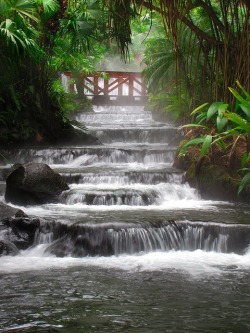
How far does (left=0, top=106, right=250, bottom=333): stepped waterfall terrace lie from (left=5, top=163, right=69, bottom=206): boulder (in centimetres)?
20

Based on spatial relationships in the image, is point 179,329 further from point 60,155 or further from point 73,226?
point 60,155

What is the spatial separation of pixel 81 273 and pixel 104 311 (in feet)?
4.66

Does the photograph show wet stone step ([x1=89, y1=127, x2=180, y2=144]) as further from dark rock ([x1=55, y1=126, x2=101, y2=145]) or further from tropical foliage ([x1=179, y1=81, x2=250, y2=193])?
tropical foliage ([x1=179, y1=81, x2=250, y2=193])

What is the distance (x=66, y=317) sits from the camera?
14.3 feet

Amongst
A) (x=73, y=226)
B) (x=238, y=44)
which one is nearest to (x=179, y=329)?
(x=73, y=226)

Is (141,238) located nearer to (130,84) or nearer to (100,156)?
(100,156)

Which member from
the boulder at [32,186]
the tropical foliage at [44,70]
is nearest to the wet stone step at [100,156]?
the tropical foliage at [44,70]

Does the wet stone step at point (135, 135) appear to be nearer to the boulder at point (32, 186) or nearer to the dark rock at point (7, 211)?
the boulder at point (32, 186)

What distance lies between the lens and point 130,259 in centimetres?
670

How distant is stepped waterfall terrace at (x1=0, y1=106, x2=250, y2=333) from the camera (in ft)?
14.4

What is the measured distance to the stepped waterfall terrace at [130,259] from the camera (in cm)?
439

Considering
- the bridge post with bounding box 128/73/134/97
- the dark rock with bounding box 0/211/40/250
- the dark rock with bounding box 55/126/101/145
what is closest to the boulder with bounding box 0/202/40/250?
the dark rock with bounding box 0/211/40/250

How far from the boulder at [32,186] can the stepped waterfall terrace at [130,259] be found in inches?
8.1

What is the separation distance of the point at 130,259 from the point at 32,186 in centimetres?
306
